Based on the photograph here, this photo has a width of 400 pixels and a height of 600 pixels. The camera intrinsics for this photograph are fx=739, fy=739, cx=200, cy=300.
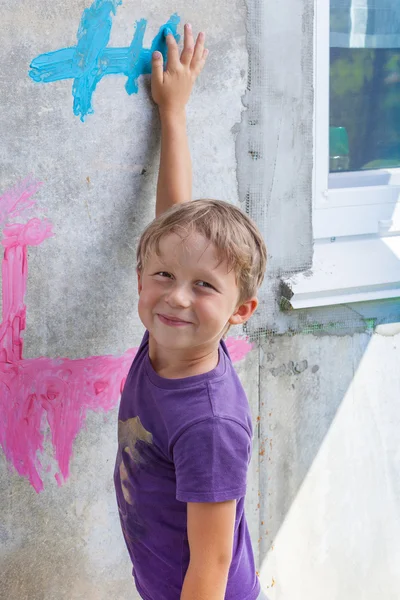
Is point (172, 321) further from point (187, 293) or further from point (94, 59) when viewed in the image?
Result: point (94, 59)

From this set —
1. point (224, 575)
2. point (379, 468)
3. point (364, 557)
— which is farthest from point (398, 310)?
point (224, 575)

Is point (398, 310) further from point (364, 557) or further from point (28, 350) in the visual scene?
point (28, 350)

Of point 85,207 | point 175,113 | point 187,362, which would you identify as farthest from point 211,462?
point 175,113

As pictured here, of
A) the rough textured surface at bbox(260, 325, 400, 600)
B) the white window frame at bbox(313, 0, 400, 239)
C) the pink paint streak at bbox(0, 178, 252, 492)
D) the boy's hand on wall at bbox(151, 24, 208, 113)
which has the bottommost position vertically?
the rough textured surface at bbox(260, 325, 400, 600)

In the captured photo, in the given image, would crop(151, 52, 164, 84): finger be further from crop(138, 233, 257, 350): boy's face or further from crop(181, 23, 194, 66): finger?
crop(138, 233, 257, 350): boy's face

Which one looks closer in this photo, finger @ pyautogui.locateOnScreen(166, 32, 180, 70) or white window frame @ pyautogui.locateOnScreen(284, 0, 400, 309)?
finger @ pyautogui.locateOnScreen(166, 32, 180, 70)

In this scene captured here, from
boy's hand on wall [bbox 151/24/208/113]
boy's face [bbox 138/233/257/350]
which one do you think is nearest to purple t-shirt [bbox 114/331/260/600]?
boy's face [bbox 138/233/257/350]

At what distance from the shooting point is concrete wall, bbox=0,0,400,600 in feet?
6.39

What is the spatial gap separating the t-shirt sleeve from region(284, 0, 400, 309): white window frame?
0.87 metres

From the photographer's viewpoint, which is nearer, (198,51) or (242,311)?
(242,311)

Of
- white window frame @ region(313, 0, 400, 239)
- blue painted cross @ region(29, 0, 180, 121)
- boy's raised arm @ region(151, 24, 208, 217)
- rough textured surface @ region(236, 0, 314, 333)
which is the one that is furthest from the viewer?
white window frame @ region(313, 0, 400, 239)

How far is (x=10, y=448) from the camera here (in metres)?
2.03

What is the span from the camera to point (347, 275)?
A: 2393mm

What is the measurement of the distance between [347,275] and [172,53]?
0.90 m
